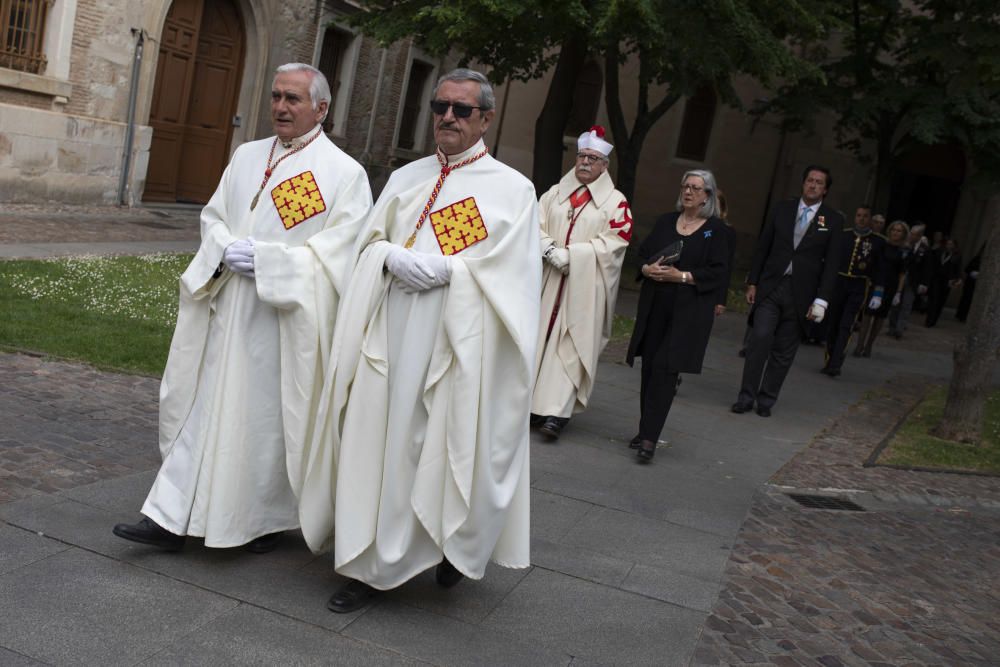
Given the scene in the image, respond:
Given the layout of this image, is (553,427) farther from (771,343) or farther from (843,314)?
(843,314)

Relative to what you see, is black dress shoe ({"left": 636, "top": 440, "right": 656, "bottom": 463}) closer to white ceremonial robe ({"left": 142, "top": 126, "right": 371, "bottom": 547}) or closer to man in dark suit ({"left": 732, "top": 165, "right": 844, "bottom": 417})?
man in dark suit ({"left": 732, "top": 165, "right": 844, "bottom": 417})

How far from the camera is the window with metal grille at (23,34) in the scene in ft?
51.0

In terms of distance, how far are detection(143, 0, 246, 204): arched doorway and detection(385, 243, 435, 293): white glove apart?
1587cm

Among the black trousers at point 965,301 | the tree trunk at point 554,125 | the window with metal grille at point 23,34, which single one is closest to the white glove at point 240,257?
the window with metal grille at point 23,34

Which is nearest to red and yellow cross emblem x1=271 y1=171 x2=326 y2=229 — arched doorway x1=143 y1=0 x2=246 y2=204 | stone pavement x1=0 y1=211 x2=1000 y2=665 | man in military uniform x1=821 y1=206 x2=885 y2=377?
stone pavement x1=0 y1=211 x2=1000 y2=665

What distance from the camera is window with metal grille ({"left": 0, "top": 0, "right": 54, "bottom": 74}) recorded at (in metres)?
15.5

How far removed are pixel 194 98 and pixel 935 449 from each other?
14959 mm

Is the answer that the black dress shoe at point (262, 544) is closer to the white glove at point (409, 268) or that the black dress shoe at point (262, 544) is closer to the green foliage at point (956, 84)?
the white glove at point (409, 268)

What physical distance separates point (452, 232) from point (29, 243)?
962 centimetres

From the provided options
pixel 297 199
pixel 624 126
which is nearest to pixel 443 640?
pixel 297 199

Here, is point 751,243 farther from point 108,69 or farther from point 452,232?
point 452,232

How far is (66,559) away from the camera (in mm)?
4328

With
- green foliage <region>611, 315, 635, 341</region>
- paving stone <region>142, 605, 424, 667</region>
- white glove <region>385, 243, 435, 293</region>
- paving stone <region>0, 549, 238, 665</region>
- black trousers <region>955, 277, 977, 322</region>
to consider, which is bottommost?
green foliage <region>611, 315, 635, 341</region>

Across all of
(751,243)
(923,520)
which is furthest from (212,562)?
(751,243)
